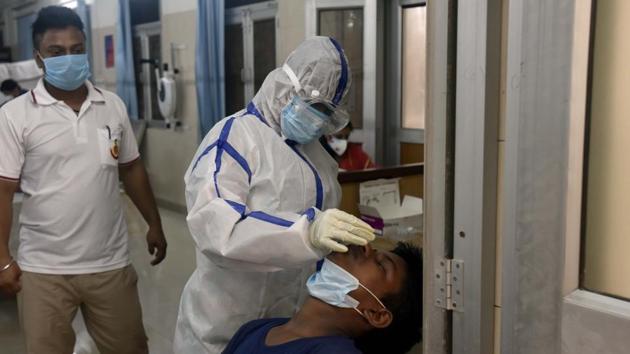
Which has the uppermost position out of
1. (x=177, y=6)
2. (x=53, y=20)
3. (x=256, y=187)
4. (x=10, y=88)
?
→ (x=177, y=6)

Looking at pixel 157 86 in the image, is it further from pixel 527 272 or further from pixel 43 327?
pixel 527 272

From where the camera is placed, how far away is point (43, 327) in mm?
1922

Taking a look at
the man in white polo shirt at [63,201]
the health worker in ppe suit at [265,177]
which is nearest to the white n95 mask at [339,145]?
the man in white polo shirt at [63,201]

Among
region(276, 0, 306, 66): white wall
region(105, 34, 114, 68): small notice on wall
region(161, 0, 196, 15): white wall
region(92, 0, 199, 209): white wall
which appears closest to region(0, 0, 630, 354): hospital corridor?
region(276, 0, 306, 66): white wall

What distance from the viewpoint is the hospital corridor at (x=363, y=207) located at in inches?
32.5

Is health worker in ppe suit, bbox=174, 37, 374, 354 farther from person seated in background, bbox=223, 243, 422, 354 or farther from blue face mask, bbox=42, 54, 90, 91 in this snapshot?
blue face mask, bbox=42, 54, 90, 91

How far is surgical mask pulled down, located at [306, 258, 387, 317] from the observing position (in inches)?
46.8

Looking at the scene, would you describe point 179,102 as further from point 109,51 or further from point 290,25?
point 290,25

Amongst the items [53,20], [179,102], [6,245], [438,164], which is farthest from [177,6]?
[438,164]

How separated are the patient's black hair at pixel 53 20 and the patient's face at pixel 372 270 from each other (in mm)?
1320

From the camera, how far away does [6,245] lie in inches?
72.6

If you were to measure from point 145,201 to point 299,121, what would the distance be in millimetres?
956

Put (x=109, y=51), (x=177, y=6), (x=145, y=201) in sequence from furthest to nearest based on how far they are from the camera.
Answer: (x=109, y=51) → (x=177, y=6) → (x=145, y=201)

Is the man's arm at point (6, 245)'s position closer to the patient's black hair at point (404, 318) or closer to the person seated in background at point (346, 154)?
the patient's black hair at point (404, 318)
